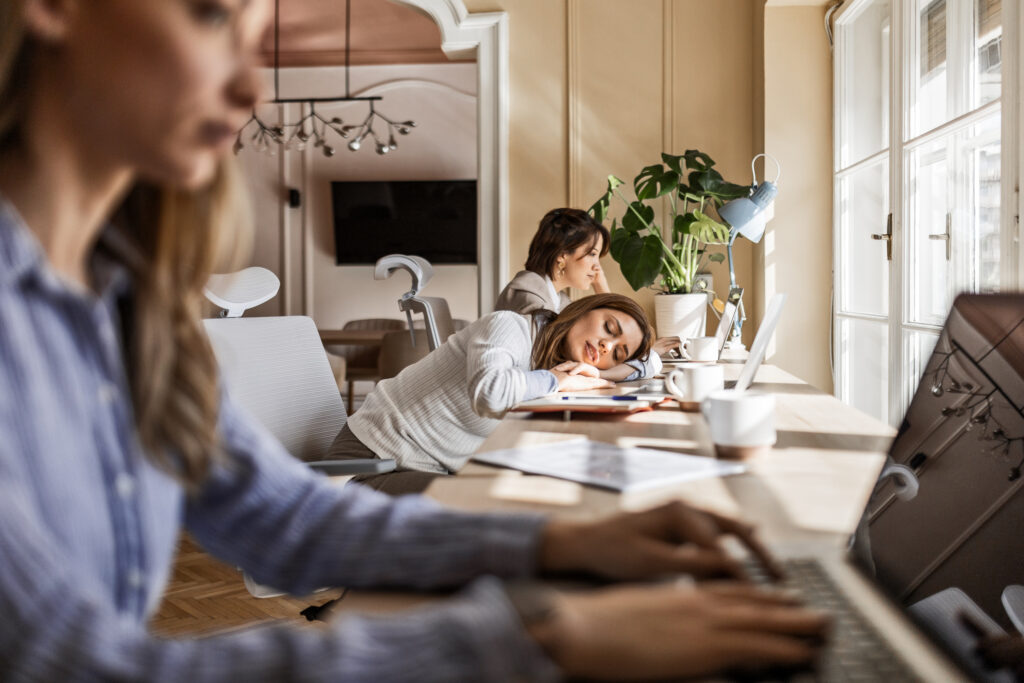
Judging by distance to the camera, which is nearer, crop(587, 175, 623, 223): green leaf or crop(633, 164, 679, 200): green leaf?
crop(633, 164, 679, 200): green leaf

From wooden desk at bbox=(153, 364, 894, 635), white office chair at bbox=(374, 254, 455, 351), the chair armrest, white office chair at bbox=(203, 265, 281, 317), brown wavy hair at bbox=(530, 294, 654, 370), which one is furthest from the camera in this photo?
white office chair at bbox=(374, 254, 455, 351)

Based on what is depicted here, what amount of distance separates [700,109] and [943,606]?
11.2 feet

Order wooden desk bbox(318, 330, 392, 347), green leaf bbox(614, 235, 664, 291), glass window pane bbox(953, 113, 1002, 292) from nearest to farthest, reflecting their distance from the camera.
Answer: glass window pane bbox(953, 113, 1002, 292)
green leaf bbox(614, 235, 664, 291)
wooden desk bbox(318, 330, 392, 347)

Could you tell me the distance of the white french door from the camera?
209 cm

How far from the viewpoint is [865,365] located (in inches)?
130

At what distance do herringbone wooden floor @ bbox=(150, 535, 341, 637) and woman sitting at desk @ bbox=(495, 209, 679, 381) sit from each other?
3.89 feet

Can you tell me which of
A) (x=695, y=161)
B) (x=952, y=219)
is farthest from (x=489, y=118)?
(x=952, y=219)

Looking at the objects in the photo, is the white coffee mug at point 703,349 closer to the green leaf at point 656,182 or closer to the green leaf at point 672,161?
the green leaf at point 656,182

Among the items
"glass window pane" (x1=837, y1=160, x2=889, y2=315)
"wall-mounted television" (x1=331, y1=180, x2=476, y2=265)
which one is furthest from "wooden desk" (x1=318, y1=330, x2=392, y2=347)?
"glass window pane" (x1=837, y1=160, x2=889, y2=315)

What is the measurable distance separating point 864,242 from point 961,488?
2531 mm

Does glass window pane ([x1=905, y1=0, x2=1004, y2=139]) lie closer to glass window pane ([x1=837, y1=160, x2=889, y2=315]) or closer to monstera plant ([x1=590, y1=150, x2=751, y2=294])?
glass window pane ([x1=837, y1=160, x2=889, y2=315])

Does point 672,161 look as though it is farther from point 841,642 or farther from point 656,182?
point 841,642

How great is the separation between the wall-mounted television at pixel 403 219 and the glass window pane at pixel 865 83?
4094 mm

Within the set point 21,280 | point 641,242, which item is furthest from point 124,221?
point 641,242
